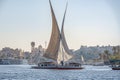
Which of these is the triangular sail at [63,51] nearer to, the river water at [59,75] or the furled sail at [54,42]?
the furled sail at [54,42]

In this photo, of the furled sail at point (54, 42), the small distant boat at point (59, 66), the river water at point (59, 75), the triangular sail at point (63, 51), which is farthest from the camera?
the small distant boat at point (59, 66)

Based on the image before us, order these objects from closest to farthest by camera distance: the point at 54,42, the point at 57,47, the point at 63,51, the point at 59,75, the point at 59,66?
the point at 59,75 → the point at 54,42 → the point at 57,47 → the point at 63,51 → the point at 59,66

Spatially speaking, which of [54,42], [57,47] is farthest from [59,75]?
[57,47]

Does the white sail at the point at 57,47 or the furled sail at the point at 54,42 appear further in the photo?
the white sail at the point at 57,47

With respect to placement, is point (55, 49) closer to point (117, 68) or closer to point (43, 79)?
point (117, 68)

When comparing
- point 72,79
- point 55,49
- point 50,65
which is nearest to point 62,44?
point 55,49

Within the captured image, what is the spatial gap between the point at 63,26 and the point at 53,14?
4.75m

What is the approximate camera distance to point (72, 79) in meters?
74.8

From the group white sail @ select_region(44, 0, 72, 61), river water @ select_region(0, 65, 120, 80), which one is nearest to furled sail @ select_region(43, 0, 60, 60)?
white sail @ select_region(44, 0, 72, 61)

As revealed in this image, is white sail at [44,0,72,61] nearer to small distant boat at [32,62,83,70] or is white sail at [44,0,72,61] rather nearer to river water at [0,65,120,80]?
small distant boat at [32,62,83,70]

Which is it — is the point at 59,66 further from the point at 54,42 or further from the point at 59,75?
the point at 59,75

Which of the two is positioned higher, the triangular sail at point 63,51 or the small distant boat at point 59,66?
the triangular sail at point 63,51

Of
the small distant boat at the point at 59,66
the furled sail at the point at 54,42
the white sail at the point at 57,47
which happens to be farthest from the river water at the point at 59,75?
the small distant boat at the point at 59,66

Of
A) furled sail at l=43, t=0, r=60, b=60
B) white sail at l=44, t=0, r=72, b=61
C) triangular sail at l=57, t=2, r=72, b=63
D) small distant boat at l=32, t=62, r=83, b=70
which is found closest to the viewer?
furled sail at l=43, t=0, r=60, b=60
